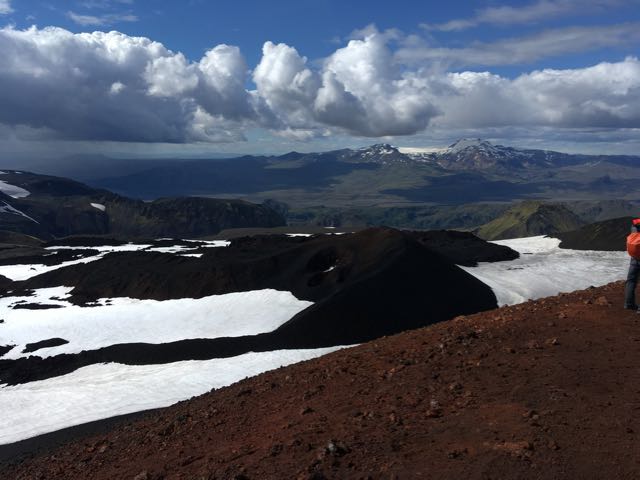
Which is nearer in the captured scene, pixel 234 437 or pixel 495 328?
pixel 234 437

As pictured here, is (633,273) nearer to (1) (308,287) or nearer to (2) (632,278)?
(2) (632,278)

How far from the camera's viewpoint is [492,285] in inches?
2383

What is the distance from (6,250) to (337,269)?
10249cm

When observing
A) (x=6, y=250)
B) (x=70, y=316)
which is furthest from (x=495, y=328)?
(x=6, y=250)

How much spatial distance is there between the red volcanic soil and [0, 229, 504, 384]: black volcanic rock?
26.5 metres

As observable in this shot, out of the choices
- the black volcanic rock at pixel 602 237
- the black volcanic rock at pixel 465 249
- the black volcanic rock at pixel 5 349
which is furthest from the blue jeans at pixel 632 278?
the black volcanic rock at pixel 602 237

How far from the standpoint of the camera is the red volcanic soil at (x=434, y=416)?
29.6 ft

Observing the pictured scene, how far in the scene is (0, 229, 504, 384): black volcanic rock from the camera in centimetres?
4356

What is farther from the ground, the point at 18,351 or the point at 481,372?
the point at 481,372

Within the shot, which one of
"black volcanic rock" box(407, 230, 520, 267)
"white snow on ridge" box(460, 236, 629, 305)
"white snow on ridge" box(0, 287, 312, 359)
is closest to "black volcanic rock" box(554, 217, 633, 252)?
"white snow on ridge" box(460, 236, 629, 305)

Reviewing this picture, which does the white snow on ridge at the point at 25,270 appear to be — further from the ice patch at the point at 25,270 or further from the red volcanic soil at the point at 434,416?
the red volcanic soil at the point at 434,416

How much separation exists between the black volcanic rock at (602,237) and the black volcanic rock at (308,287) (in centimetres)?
3597

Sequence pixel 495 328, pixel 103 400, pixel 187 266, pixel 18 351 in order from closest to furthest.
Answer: pixel 495 328, pixel 103 400, pixel 18 351, pixel 187 266

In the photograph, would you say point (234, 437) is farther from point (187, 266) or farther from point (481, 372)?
point (187, 266)
